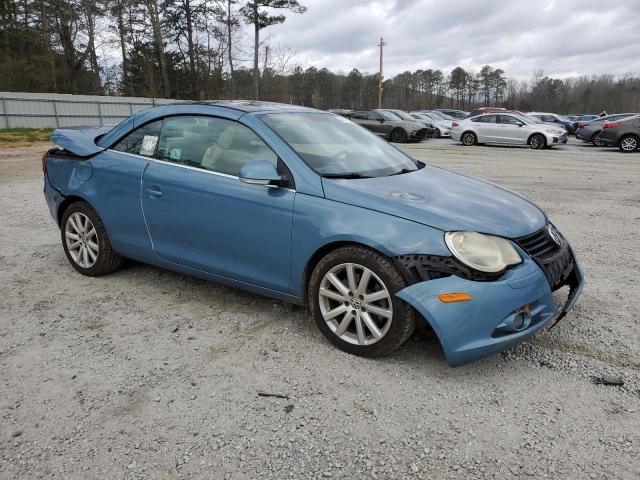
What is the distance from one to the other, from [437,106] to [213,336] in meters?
92.2

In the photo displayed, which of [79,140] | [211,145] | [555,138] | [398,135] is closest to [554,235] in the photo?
[211,145]

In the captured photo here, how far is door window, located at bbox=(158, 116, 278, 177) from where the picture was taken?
3.48m

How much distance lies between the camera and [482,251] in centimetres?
279

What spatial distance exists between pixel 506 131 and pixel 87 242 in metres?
19.4

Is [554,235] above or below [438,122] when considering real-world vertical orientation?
below

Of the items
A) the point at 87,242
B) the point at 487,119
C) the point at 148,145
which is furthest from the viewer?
the point at 487,119

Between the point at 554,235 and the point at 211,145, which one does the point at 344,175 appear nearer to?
the point at 211,145

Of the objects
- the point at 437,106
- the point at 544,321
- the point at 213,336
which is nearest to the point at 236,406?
the point at 213,336

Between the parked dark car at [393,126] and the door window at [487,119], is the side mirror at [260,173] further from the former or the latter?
the parked dark car at [393,126]

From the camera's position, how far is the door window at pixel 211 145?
11.4 feet

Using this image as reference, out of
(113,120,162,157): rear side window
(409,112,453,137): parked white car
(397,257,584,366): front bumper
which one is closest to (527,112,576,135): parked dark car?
(409,112,453,137): parked white car

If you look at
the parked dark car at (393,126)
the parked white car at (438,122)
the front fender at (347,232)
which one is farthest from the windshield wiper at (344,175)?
the parked white car at (438,122)

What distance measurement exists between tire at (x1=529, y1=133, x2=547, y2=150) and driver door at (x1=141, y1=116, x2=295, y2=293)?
62.5 ft

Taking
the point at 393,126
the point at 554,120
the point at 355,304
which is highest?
the point at 554,120
